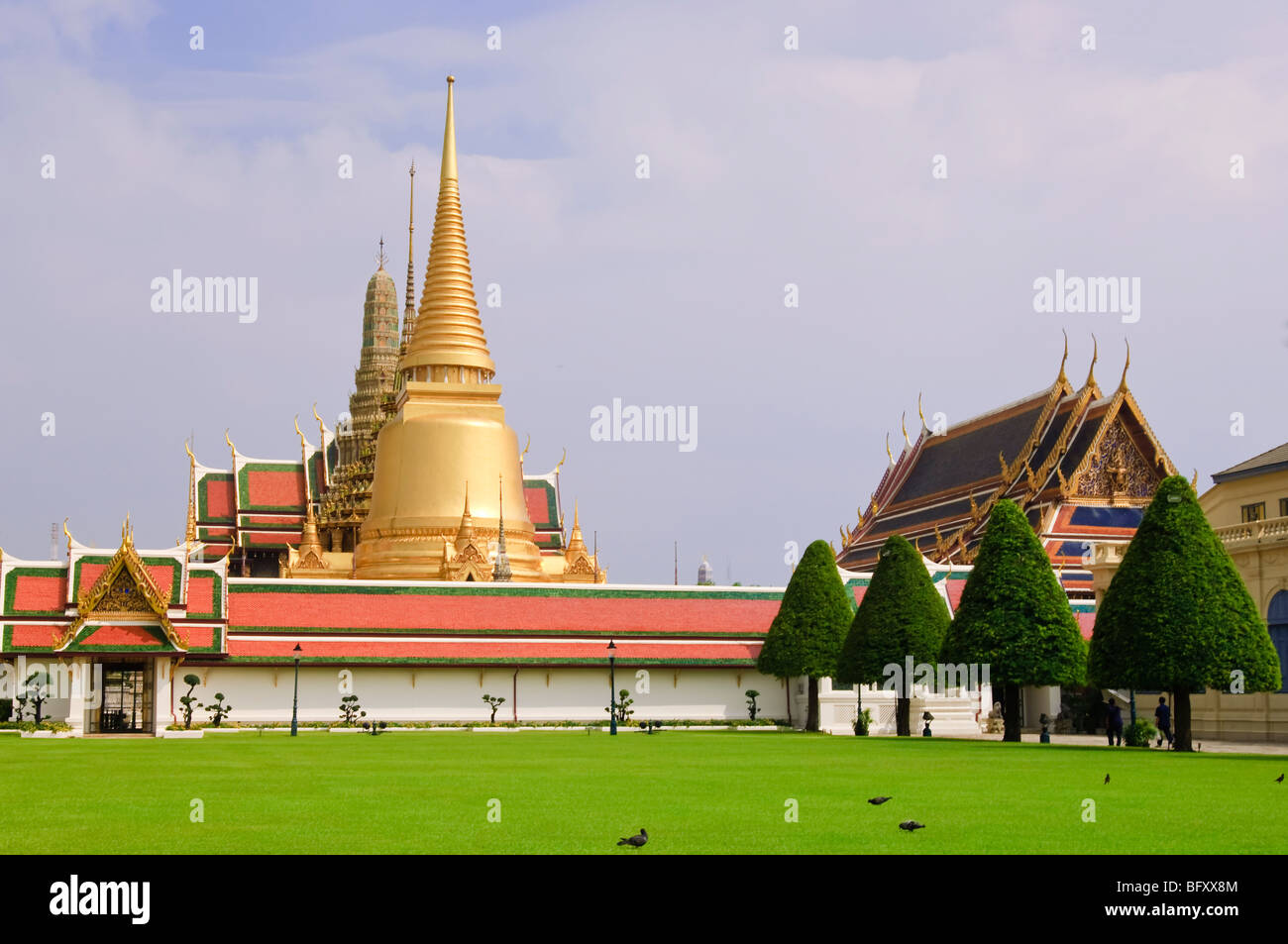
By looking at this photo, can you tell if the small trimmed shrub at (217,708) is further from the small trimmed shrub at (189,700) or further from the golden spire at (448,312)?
the golden spire at (448,312)

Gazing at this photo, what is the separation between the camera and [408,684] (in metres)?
55.5

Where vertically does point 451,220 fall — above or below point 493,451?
above

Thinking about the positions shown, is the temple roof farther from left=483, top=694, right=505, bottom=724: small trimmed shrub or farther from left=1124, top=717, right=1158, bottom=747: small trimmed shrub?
left=1124, top=717, right=1158, bottom=747: small trimmed shrub

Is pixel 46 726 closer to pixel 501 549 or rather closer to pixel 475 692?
pixel 475 692

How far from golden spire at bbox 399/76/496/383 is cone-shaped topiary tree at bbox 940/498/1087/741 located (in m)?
36.7

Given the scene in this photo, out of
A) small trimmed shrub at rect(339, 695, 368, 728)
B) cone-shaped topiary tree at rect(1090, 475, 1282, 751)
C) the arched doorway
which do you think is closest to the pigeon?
cone-shaped topiary tree at rect(1090, 475, 1282, 751)

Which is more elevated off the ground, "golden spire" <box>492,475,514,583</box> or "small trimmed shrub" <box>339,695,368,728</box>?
"golden spire" <box>492,475,514,583</box>

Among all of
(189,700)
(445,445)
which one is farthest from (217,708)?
(445,445)

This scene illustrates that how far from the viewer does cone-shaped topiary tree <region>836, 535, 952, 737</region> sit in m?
46.6

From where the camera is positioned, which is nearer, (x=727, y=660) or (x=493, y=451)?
(x=727, y=660)

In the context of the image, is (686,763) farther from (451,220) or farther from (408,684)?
(451,220)
